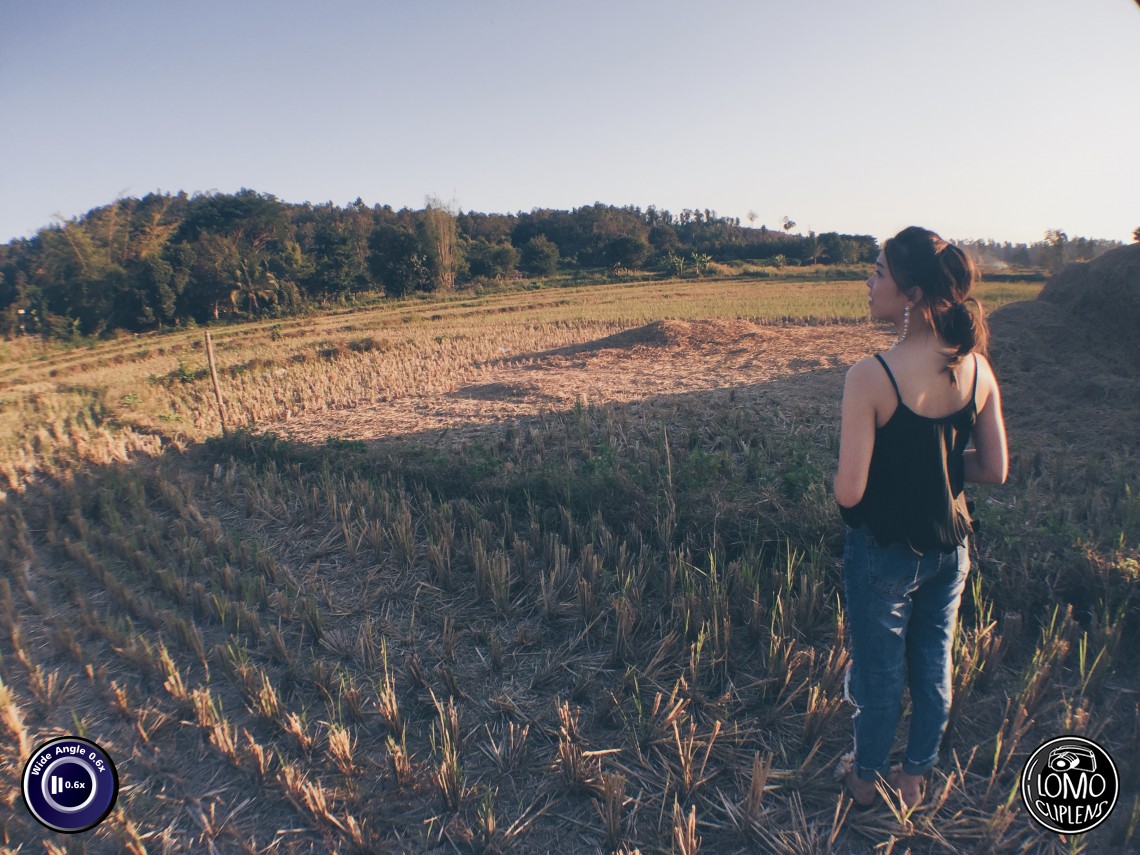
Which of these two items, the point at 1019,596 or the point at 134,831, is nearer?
the point at 134,831

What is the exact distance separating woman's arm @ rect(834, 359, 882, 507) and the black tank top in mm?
63

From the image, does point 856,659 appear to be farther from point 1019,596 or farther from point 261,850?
point 261,850

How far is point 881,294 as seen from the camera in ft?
6.36

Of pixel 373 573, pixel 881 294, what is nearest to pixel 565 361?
pixel 373 573

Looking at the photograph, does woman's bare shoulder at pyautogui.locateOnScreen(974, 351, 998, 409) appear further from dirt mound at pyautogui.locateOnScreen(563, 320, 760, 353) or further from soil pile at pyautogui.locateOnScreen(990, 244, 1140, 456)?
dirt mound at pyautogui.locateOnScreen(563, 320, 760, 353)

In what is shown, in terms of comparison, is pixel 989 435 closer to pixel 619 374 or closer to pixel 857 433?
pixel 857 433

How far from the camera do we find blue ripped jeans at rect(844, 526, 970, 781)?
1.95 m

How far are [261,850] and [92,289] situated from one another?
31.6 m

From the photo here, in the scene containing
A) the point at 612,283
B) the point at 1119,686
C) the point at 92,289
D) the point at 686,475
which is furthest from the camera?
the point at 612,283

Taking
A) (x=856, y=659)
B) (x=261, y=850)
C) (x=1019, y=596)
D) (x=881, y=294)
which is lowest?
(x=261, y=850)

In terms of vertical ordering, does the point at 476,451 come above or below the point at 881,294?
below
